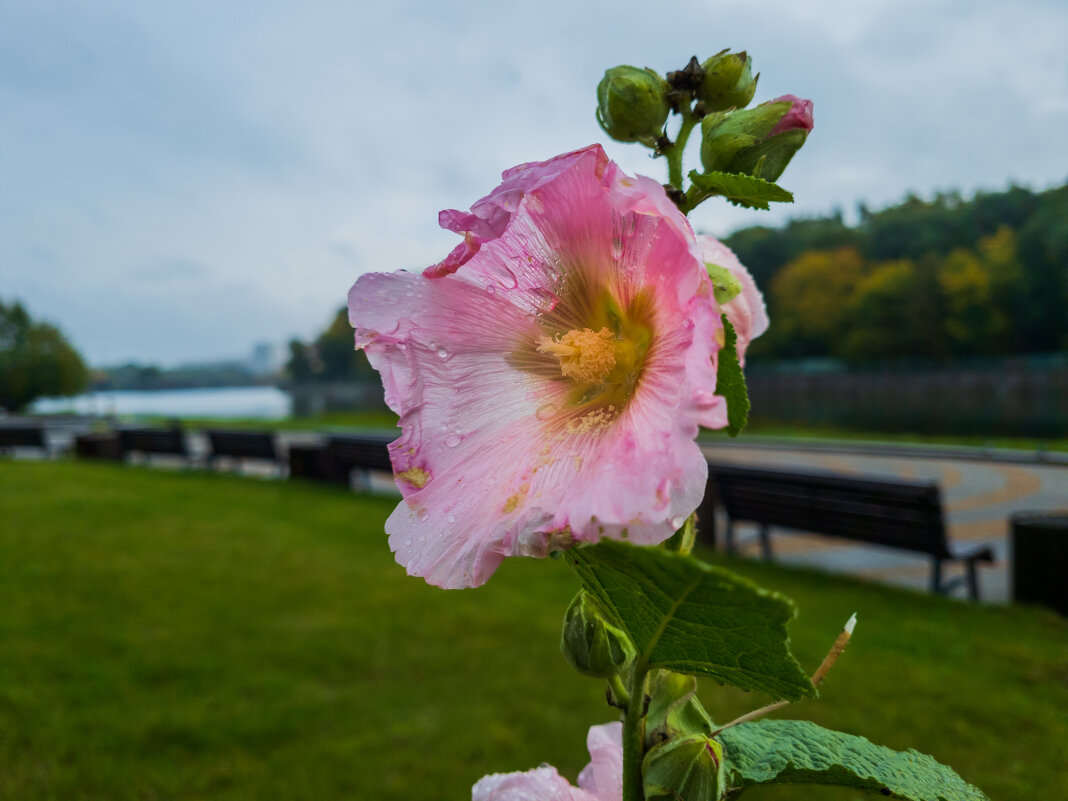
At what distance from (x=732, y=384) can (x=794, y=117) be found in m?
0.31

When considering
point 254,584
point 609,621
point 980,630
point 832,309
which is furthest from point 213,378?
point 609,621

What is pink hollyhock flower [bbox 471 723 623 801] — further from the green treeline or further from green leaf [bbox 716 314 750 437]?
the green treeline

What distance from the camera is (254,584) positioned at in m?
6.05

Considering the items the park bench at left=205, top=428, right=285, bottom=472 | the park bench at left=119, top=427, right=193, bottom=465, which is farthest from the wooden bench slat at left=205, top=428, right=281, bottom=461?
the park bench at left=119, top=427, right=193, bottom=465

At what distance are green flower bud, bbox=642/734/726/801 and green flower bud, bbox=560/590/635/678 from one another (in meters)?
0.08

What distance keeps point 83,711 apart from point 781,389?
31.3 m

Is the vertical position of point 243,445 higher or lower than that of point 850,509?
higher

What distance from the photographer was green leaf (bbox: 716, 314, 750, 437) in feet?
1.72

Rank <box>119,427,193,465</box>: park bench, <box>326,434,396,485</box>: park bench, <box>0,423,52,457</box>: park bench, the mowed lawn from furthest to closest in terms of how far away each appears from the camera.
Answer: <box>0,423,52,457</box>: park bench → <box>119,427,193,465</box>: park bench → <box>326,434,396,485</box>: park bench → the mowed lawn

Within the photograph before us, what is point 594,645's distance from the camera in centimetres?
62

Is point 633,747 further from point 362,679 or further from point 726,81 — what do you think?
point 362,679

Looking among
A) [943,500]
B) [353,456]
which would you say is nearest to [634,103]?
[353,456]

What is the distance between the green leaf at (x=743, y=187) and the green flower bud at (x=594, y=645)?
35 cm

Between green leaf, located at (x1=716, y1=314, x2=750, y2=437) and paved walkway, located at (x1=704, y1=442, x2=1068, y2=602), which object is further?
paved walkway, located at (x1=704, y1=442, x2=1068, y2=602)
